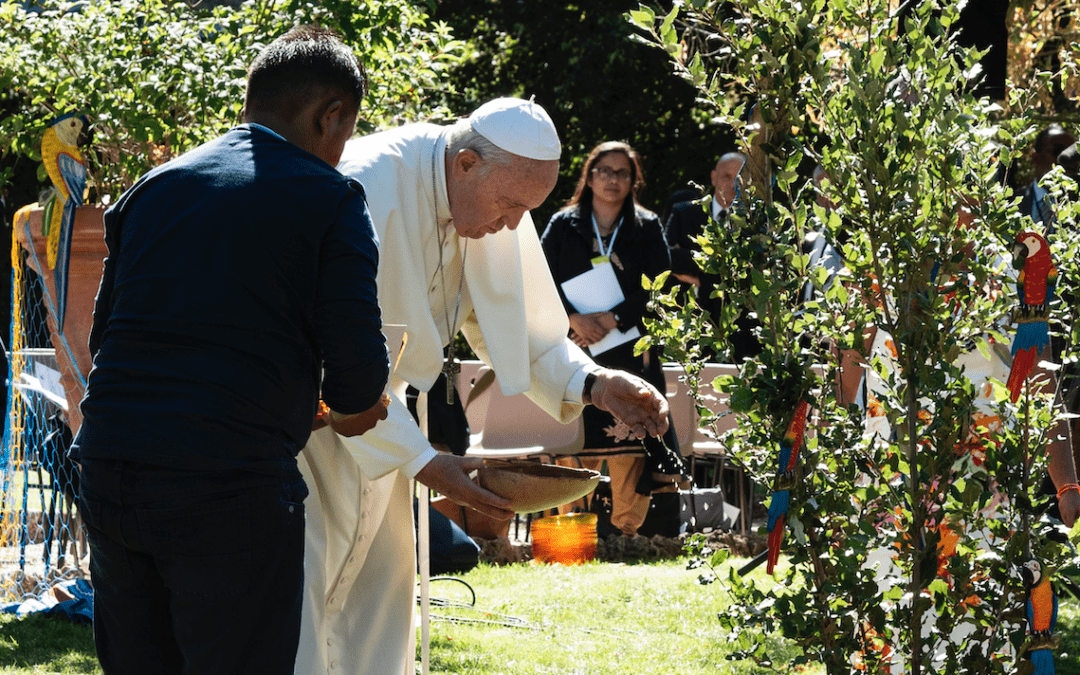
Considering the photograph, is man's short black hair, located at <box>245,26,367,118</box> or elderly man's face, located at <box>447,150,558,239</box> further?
elderly man's face, located at <box>447,150,558,239</box>

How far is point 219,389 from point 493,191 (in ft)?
4.42

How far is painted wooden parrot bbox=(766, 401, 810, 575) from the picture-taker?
2691 millimetres

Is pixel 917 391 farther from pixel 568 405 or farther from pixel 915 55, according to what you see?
pixel 568 405

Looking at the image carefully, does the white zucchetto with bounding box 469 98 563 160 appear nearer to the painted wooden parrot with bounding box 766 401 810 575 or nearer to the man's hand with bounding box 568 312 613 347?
the painted wooden parrot with bounding box 766 401 810 575

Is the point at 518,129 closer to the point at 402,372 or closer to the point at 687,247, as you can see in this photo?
the point at 402,372

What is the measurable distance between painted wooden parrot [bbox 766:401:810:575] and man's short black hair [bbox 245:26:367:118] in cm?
116

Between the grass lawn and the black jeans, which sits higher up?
the black jeans

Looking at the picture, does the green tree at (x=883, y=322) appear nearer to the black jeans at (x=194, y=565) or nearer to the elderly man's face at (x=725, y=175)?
the black jeans at (x=194, y=565)

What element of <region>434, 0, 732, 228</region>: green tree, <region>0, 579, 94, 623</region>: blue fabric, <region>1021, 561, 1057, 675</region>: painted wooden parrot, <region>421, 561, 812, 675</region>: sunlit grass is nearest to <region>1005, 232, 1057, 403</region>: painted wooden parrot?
<region>1021, 561, 1057, 675</region>: painted wooden parrot

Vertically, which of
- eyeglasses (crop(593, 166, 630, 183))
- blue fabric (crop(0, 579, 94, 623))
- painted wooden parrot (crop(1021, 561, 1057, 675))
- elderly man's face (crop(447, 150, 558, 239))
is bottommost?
blue fabric (crop(0, 579, 94, 623))

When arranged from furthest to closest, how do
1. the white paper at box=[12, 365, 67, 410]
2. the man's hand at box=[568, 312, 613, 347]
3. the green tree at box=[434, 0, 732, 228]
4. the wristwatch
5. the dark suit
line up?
the green tree at box=[434, 0, 732, 228]
the dark suit
the man's hand at box=[568, 312, 613, 347]
the white paper at box=[12, 365, 67, 410]
the wristwatch

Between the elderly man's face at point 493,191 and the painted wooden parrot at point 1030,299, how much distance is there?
1.20m

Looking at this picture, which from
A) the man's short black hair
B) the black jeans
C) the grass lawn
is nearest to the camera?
the black jeans

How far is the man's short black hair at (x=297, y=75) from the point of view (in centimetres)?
252
